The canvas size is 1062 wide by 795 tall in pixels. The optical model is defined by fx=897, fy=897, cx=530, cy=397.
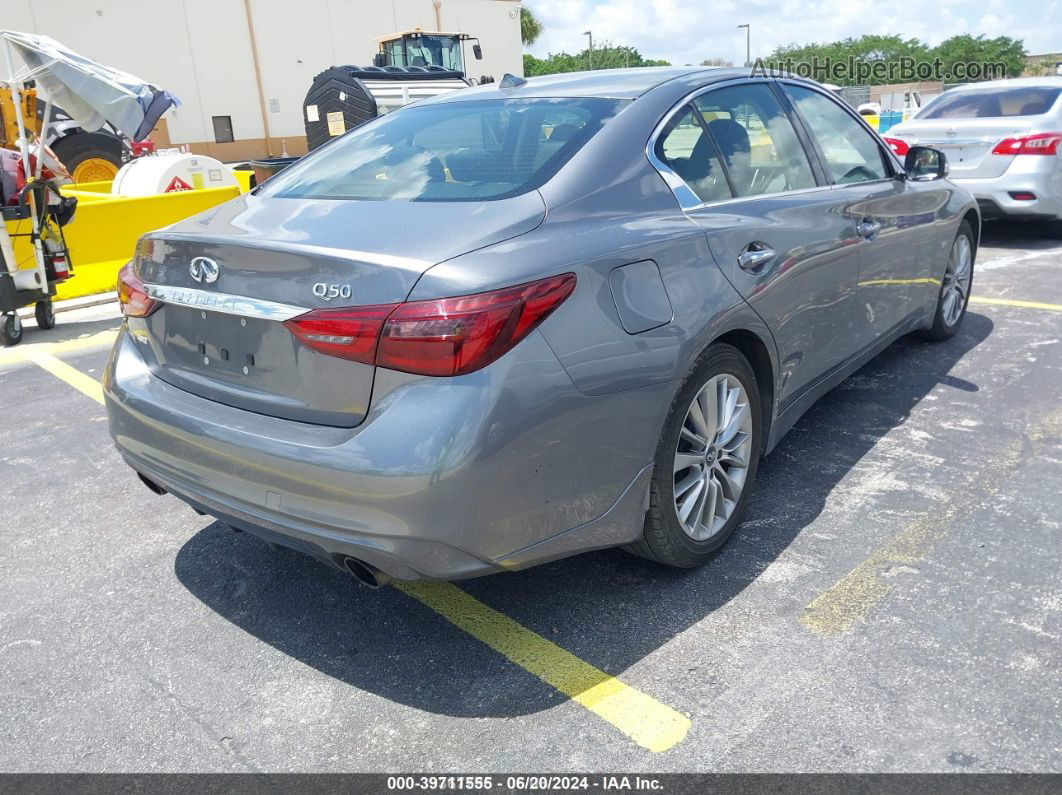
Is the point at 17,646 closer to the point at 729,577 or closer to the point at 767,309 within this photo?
the point at 729,577

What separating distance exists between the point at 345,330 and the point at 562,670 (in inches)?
45.1

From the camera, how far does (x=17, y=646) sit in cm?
279

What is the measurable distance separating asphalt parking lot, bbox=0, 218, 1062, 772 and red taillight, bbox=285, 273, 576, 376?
3.16ft

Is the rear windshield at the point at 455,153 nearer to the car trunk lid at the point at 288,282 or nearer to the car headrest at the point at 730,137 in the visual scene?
the car trunk lid at the point at 288,282

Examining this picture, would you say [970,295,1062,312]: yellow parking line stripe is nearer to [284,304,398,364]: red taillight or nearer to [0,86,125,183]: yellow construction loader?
[284,304,398,364]: red taillight

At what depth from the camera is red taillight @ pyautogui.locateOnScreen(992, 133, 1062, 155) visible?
27.0 feet

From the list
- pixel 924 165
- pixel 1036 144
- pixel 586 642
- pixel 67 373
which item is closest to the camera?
pixel 586 642

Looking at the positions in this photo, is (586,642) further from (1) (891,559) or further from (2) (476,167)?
(2) (476,167)

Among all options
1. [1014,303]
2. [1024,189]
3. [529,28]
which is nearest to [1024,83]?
[1024,189]

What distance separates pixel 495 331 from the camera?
2199 millimetres

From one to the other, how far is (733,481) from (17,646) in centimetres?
237

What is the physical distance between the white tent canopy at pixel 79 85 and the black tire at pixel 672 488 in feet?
21.3

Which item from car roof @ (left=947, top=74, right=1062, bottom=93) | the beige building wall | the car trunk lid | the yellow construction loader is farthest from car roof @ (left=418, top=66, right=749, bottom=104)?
the beige building wall

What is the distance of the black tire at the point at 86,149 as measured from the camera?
13570 millimetres
